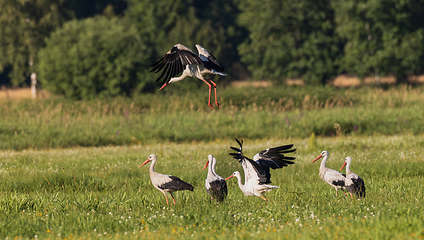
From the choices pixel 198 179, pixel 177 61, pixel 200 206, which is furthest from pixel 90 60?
pixel 177 61

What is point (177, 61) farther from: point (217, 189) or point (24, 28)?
point (24, 28)

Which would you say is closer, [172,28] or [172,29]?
[172,29]

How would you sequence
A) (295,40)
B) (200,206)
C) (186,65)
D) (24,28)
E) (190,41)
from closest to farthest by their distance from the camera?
1. (186,65)
2. (200,206)
3. (24,28)
4. (295,40)
5. (190,41)

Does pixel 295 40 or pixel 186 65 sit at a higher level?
pixel 295 40

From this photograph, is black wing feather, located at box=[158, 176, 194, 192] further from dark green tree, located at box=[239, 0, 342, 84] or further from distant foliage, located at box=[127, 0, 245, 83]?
dark green tree, located at box=[239, 0, 342, 84]

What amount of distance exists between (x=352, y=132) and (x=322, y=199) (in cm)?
1336

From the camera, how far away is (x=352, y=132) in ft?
70.3

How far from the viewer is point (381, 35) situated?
41.5 m

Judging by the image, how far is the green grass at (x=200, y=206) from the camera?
6.60 meters

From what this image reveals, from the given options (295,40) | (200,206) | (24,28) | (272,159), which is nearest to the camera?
(200,206)

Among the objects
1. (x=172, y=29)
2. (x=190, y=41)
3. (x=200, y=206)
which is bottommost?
(x=200, y=206)

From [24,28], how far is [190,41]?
15247mm

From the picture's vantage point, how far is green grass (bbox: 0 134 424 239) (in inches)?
260

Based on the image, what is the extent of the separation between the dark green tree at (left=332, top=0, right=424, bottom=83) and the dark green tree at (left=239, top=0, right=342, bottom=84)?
2.21 m
